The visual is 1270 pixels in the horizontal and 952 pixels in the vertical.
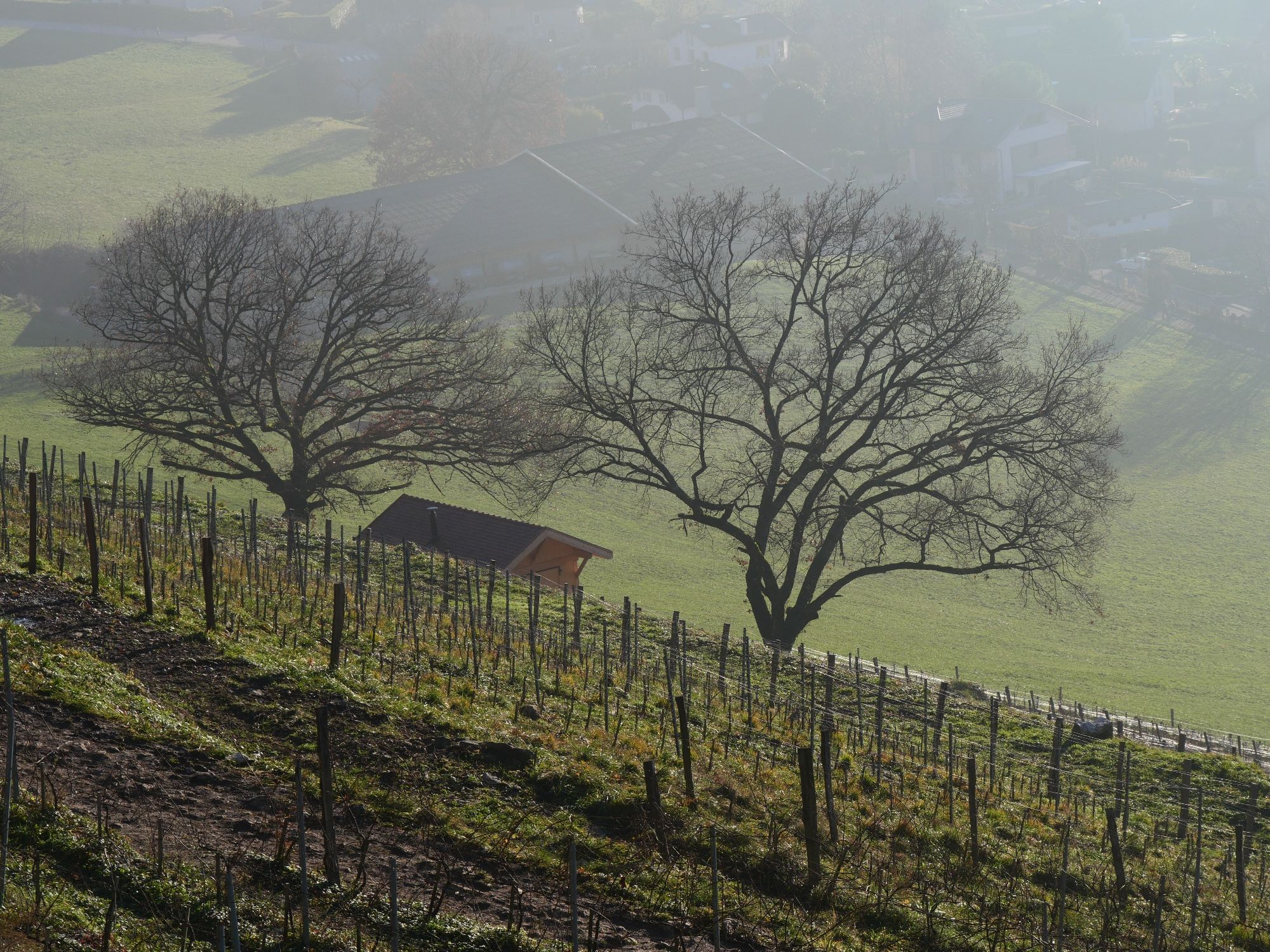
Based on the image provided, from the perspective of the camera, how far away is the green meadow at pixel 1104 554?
110 feet

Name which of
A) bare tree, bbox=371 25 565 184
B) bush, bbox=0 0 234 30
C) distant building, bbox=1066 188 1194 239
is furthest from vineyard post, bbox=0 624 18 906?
bush, bbox=0 0 234 30

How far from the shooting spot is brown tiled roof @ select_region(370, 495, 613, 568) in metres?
29.7

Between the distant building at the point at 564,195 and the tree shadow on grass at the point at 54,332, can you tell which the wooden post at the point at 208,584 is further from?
the distant building at the point at 564,195

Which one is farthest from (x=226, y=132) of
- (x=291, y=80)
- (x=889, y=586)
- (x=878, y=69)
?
(x=889, y=586)

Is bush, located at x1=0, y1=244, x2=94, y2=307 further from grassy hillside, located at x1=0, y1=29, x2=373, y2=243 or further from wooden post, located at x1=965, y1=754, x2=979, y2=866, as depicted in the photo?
wooden post, located at x1=965, y1=754, x2=979, y2=866

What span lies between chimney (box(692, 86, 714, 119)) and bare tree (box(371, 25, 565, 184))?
19.0 metres

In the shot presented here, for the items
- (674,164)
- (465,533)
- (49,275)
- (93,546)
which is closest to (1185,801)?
(93,546)

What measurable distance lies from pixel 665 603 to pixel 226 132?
85163 millimetres

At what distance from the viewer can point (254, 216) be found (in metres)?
34.7

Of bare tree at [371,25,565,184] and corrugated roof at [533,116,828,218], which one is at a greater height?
bare tree at [371,25,565,184]

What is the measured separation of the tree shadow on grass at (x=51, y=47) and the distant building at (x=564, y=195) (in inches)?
2287

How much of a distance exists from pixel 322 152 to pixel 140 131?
1616 centimetres

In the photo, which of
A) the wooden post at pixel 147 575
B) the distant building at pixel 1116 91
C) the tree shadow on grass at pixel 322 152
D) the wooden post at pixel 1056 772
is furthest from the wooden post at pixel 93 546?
the distant building at pixel 1116 91

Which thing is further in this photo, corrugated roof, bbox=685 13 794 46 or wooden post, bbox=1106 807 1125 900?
corrugated roof, bbox=685 13 794 46
